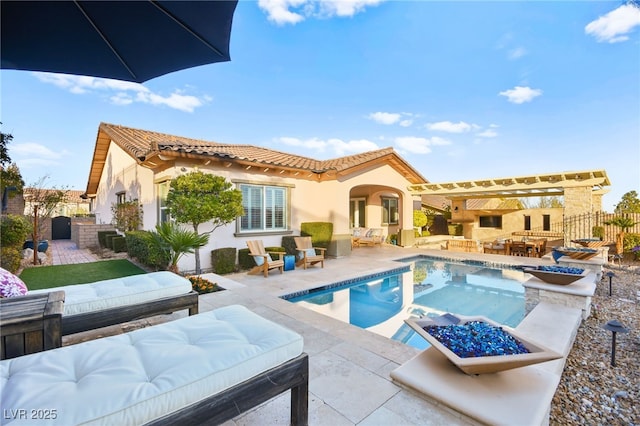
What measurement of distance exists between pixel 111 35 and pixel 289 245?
898cm

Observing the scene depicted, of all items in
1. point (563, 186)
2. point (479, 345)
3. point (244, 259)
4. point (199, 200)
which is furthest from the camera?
point (563, 186)

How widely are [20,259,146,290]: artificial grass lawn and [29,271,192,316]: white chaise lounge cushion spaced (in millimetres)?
4803

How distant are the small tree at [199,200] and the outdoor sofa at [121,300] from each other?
3522 mm

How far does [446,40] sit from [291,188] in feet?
28.5

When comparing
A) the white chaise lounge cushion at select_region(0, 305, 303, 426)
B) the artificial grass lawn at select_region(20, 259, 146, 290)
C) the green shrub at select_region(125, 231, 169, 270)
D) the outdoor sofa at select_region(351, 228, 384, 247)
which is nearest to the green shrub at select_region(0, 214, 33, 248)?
the artificial grass lawn at select_region(20, 259, 146, 290)

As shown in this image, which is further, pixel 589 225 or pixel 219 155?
pixel 589 225

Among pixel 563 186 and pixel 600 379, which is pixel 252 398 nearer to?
pixel 600 379

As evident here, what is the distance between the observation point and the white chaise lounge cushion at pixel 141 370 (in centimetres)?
152

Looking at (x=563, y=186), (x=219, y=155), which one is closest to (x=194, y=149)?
(x=219, y=155)

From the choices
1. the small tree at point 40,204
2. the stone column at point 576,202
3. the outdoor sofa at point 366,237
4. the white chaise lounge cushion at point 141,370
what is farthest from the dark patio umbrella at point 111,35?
the stone column at point 576,202

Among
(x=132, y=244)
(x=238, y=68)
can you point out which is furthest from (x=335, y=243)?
(x=238, y=68)

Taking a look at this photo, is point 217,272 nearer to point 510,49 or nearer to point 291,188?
point 291,188

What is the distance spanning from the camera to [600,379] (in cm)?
352

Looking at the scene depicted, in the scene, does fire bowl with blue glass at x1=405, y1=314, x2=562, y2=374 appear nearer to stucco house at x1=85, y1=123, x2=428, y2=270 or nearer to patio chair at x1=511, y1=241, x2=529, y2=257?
stucco house at x1=85, y1=123, x2=428, y2=270
